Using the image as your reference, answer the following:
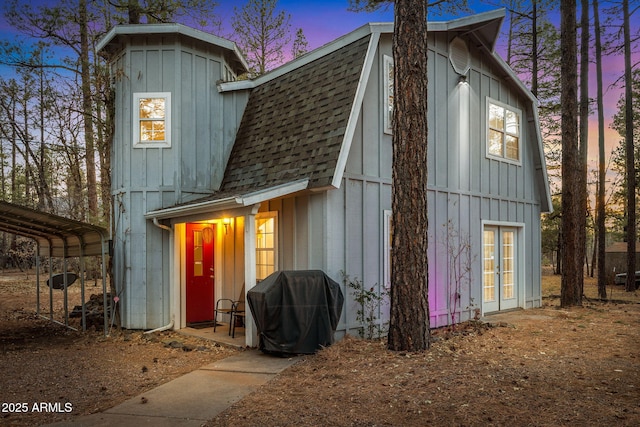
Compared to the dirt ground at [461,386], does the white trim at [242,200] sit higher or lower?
higher

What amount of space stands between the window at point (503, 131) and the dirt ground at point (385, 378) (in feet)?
13.9

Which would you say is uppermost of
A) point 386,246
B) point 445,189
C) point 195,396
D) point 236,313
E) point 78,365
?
point 445,189

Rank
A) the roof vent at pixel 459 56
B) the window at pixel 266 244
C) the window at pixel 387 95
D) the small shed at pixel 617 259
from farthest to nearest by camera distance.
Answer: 1. the small shed at pixel 617 259
2. the roof vent at pixel 459 56
3. the window at pixel 387 95
4. the window at pixel 266 244

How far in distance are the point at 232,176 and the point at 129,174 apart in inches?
80.1

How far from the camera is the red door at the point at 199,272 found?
956cm

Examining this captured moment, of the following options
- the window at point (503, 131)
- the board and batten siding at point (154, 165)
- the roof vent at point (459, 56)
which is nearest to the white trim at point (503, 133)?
the window at point (503, 131)

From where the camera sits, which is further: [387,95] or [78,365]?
[387,95]

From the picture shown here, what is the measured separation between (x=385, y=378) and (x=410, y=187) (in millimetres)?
2490

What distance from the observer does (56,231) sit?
385 inches

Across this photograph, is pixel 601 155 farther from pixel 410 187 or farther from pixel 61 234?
pixel 61 234

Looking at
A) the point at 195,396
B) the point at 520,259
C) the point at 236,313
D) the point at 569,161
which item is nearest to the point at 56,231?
the point at 236,313

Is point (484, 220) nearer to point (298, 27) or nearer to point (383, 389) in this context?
point (383, 389)

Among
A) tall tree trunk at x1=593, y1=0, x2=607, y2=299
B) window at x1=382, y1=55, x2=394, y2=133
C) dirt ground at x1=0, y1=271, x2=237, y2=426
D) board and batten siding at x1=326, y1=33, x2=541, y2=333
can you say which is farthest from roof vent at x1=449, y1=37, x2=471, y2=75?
tall tree trunk at x1=593, y1=0, x2=607, y2=299

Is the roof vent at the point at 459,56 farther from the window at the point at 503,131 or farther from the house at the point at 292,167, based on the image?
the window at the point at 503,131
